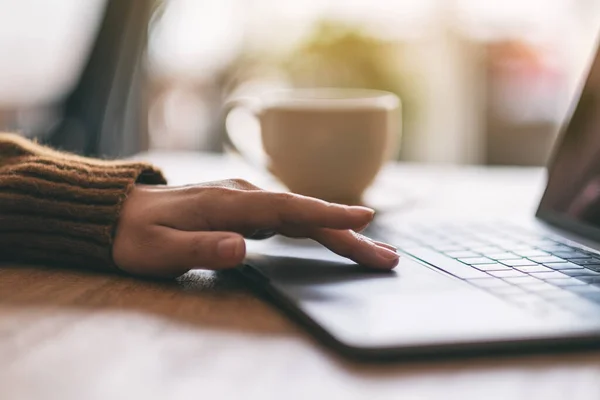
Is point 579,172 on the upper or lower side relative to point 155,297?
upper

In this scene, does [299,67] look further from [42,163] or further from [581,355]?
[581,355]

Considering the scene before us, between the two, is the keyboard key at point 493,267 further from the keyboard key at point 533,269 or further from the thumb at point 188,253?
the thumb at point 188,253

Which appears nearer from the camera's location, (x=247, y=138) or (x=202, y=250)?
(x=202, y=250)

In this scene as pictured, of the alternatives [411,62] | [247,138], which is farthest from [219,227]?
[411,62]

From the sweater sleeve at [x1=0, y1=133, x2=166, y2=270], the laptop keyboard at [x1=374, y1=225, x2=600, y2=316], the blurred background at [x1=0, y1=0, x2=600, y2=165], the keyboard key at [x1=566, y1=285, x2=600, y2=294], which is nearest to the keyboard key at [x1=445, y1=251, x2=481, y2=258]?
the laptop keyboard at [x1=374, y1=225, x2=600, y2=316]

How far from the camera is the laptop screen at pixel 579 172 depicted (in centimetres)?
66

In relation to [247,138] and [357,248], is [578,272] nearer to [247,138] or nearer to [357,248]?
[357,248]

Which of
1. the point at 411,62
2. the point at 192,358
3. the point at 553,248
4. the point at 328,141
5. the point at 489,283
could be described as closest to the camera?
the point at 192,358

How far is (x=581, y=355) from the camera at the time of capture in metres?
0.38

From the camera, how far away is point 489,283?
1.60ft

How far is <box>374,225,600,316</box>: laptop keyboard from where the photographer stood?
18.0 inches

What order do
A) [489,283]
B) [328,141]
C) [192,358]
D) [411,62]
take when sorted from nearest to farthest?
[192,358] < [489,283] < [328,141] < [411,62]

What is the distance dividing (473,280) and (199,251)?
0.18 metres

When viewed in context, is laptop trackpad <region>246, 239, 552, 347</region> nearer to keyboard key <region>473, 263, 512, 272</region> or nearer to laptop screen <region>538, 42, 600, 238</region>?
keyboard key <region>473, 263, 512, 272</region>
